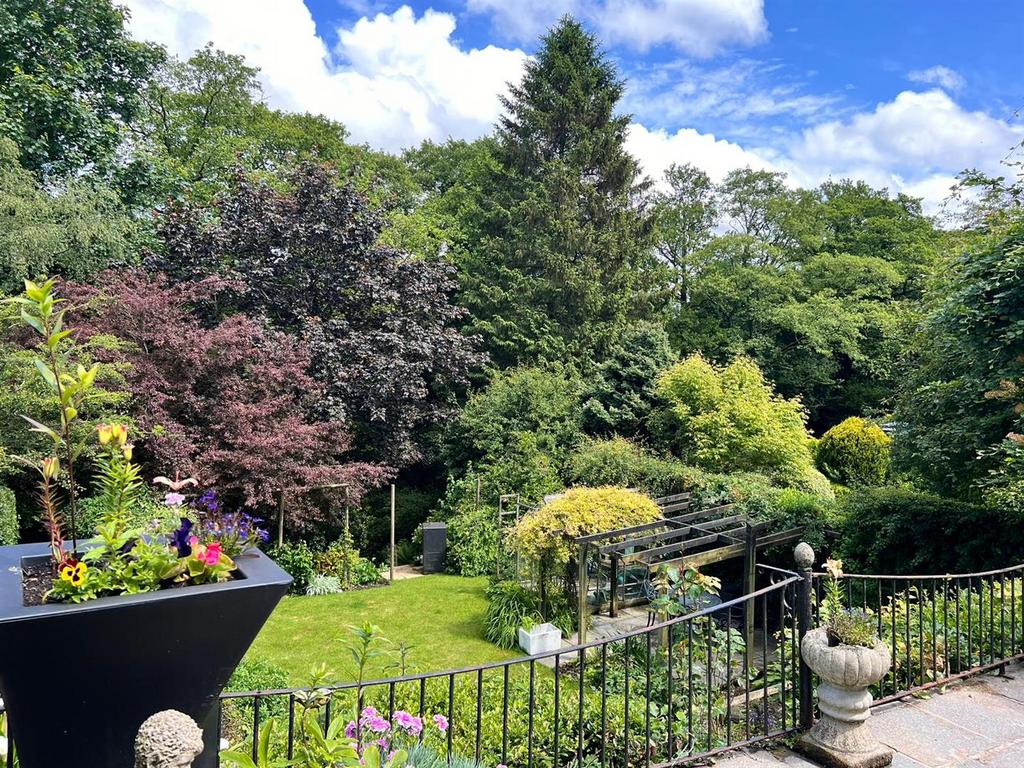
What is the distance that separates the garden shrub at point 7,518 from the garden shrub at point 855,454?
13421 millimetres

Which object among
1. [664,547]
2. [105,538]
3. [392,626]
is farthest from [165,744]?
[392,626]

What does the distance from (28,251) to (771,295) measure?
647 inches

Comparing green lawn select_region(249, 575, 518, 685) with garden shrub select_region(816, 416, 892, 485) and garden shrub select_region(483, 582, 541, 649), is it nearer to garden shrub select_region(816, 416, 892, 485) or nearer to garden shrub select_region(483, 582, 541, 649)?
garden shrub select_region(483, 582, 541, 649)

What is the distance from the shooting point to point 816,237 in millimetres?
18625

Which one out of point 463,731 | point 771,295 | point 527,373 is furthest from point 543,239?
point 463,731

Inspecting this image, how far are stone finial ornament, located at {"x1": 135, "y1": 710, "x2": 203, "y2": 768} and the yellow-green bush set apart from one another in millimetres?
5508

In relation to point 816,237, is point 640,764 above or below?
below

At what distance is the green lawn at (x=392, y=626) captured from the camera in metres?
6.40

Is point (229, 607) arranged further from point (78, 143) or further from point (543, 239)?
point (543, 239)

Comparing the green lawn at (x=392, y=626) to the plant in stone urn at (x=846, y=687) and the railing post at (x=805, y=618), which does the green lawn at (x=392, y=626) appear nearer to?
the railing post at (x=805, y=618)

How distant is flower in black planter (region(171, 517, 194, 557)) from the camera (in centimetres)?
155

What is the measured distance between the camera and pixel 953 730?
3.24 metres

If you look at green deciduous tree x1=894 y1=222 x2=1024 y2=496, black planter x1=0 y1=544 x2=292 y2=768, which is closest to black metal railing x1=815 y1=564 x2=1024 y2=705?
green deciduous tree x1=894 y1=222 x2=1024 y2=496

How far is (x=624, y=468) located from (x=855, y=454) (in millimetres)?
5732
